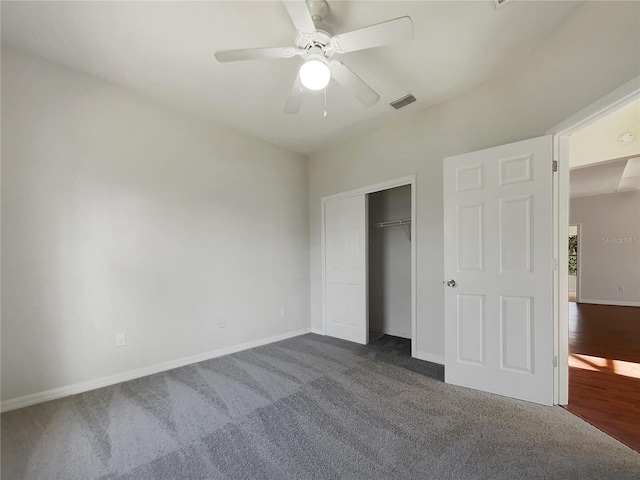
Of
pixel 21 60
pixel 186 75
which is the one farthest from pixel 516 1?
pixel 21 60

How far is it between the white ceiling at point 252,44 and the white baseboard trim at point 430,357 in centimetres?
277

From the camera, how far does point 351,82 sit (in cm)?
203

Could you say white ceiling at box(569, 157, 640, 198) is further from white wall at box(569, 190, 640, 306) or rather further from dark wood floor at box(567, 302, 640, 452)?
dark wood floor at box(567, 302, 640, 452)

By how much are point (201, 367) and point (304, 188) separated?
2.86 metres

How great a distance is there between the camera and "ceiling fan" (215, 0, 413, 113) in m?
1.52

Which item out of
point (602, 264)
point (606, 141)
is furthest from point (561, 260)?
point (602, 264)

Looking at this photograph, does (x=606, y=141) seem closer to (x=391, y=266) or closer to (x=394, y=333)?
(x=391, y=266)

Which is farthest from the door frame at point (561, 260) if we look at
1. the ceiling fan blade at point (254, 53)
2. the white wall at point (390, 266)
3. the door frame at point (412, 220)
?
the ceiling fan blade at point (254, 53)

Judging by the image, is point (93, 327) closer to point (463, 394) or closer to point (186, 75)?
point (186, 75)

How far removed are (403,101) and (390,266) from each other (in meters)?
2.36

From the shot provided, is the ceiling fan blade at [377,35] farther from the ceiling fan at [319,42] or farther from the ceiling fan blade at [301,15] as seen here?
the ceiling fan blade at [301,15]

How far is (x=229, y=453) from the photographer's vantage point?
1669mm

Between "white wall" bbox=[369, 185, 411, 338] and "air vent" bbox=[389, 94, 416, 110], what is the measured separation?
4.39ft

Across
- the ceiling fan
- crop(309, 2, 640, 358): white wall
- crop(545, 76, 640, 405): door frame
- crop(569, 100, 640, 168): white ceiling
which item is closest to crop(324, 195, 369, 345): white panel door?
crop(309, 2, 640, 358): white wall
